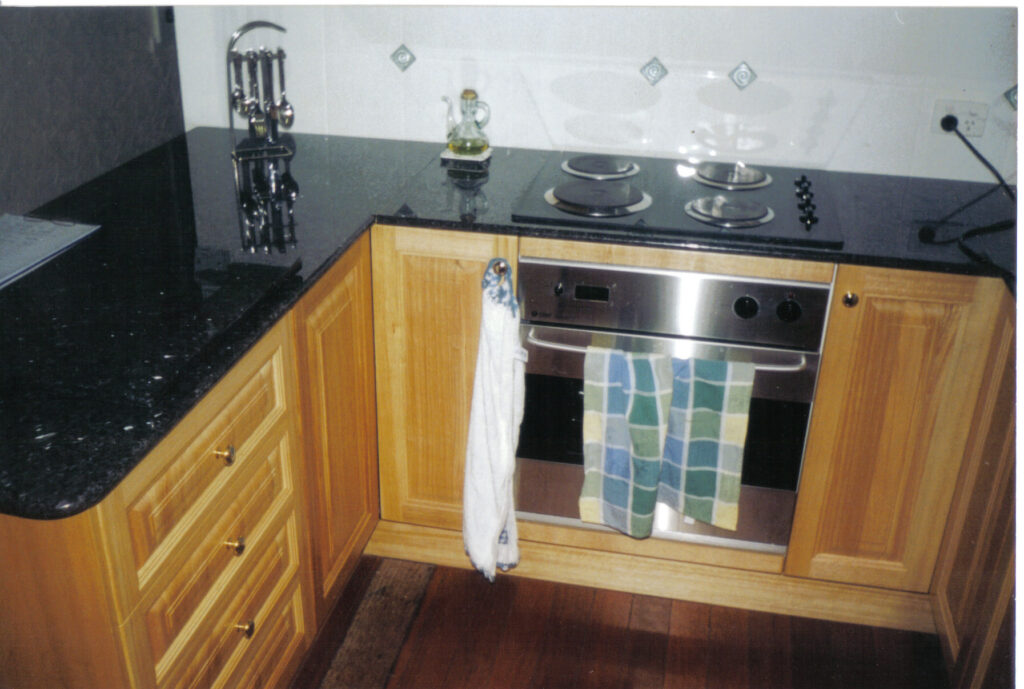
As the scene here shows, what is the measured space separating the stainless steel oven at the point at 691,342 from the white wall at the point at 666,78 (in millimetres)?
604

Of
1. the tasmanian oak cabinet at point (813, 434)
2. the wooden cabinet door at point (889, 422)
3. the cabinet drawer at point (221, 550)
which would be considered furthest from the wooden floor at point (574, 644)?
the cabinet drawer at point (221, 550)

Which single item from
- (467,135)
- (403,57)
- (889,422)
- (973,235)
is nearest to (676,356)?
(889,422)

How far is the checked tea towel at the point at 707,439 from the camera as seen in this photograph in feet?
6.07

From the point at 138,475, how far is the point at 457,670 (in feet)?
3.34

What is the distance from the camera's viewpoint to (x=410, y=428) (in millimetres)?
2102

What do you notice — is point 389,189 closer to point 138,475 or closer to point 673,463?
point 673,463

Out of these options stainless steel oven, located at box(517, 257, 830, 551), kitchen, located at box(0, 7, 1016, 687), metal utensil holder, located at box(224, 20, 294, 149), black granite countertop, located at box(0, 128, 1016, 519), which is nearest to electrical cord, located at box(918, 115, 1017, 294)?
black granite countertop, located at box(0, 128, 1016, 519)

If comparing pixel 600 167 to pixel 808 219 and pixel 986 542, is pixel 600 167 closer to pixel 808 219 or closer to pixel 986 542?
pixel 808 219

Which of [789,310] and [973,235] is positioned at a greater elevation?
[973,235]

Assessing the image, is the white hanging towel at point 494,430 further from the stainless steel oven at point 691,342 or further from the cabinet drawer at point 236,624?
the cabinet drawer at point 236,624

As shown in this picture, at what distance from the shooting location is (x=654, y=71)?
2.23 meters

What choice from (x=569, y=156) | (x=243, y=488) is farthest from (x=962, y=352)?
(x=243, y=488)

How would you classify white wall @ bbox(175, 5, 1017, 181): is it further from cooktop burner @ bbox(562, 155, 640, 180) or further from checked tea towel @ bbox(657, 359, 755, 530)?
checked tea towel @ bbox(657, 359, 755, 530)

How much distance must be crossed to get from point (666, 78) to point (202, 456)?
1.47m
